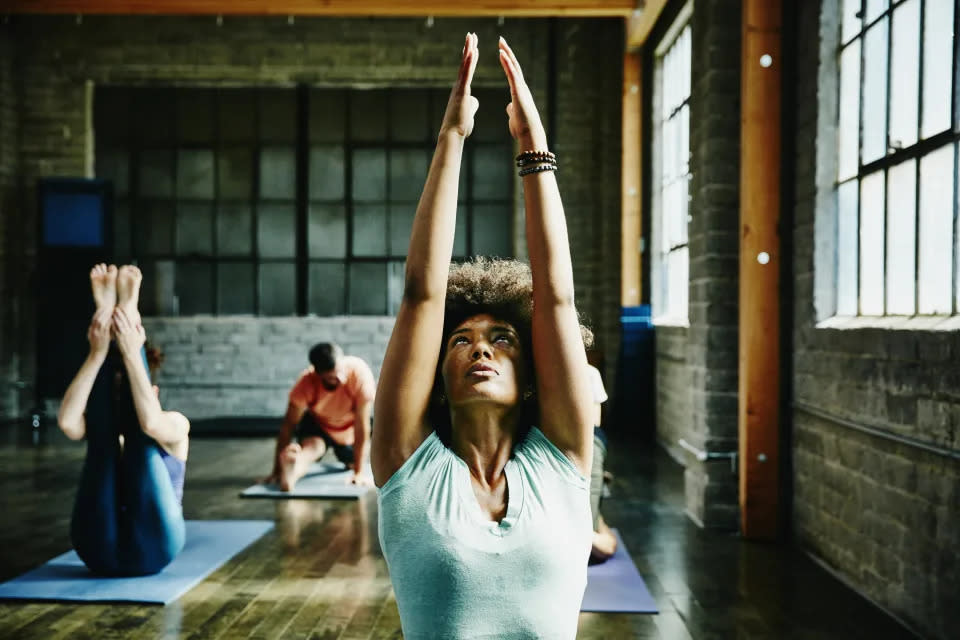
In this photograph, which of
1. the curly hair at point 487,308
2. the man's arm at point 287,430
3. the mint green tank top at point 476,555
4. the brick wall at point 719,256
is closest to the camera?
the mint green tank top at point 476,555

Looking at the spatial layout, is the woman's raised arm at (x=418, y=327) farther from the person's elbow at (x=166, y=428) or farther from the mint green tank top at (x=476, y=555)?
the person's elbow at (x=166, y=428)

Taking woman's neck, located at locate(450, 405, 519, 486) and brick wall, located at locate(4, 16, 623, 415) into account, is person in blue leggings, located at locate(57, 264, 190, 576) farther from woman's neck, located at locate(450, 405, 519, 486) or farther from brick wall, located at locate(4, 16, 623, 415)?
brick wall, located at locate(4, 16, 623, 415)

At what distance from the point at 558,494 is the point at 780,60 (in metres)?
3.40

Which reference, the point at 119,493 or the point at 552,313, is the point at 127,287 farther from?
the point at 552,313

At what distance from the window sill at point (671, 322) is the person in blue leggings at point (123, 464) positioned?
3.90 meters

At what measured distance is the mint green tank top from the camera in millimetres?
1072

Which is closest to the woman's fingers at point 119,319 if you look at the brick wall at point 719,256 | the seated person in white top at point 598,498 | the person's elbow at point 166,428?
the person's elbow at point 166,428

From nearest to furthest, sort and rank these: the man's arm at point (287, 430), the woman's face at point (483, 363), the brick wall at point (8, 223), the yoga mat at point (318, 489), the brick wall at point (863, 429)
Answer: the woman's face at point (483, 363), the brick wall at point (863, 429), the yoga mat at point (318, 489), the man's arm at point (287, 430), the brick wall at point (8, 223)

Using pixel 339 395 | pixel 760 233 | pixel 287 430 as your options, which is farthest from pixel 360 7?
pixel 760 233

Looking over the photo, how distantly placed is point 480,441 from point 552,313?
0.21 meters

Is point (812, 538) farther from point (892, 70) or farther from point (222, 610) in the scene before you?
point (222, 610)

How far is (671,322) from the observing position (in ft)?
22.1

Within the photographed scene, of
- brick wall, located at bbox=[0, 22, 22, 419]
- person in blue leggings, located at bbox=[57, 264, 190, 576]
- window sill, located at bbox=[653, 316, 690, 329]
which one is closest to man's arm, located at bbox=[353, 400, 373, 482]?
person in blue leggings, located at bbox=[57, 264, 190, 576]

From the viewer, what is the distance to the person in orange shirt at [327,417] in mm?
5203
